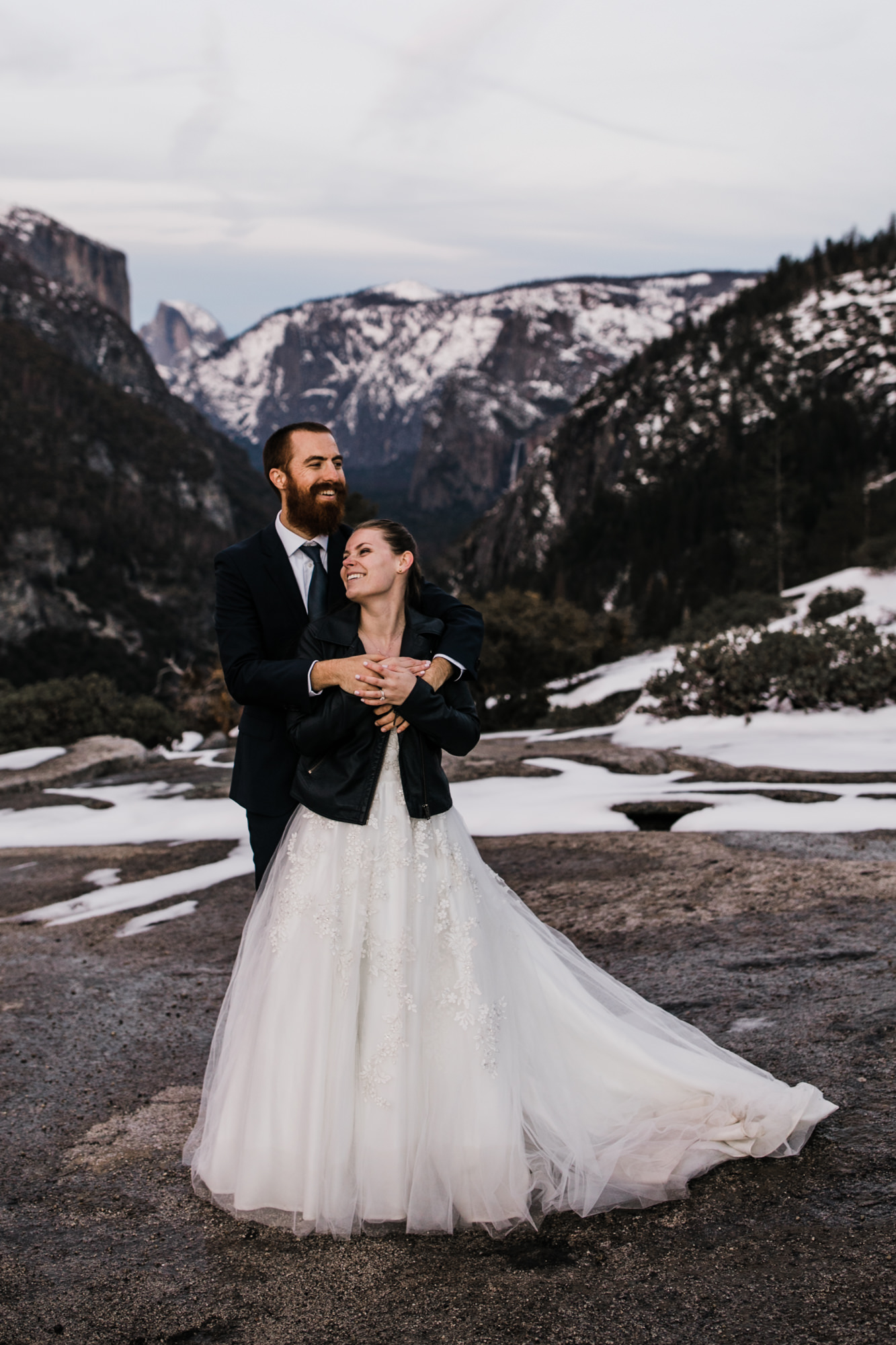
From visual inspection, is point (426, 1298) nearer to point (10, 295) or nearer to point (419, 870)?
point (419, 870)

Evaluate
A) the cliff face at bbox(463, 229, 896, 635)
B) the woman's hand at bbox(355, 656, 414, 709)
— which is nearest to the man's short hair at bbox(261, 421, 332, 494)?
A: the woman's hand at bbox(355, 656, 414, 709)

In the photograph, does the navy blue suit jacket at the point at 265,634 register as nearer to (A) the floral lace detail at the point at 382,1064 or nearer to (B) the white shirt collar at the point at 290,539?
(B) the white shirt collar at the point at 290,539

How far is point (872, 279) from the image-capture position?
308ft

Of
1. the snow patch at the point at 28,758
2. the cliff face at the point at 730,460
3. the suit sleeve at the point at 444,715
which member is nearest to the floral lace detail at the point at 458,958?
the suit sleeve at the point at 444,715

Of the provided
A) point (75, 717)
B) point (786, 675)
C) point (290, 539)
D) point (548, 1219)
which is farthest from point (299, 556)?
point (75, 717)

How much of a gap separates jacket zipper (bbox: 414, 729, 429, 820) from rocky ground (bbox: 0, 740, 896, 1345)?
1.06 meters

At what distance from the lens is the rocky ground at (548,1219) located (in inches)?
85.3

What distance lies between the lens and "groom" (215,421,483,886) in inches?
120

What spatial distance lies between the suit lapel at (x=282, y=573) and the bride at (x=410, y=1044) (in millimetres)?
251

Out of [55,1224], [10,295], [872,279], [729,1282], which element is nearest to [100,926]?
[55,1224]

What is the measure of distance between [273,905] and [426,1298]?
1.07 m

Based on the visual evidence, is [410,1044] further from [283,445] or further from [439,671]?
[283,445]

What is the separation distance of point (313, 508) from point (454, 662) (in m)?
0.67

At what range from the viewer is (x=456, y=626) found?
10.0ft
